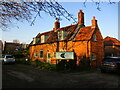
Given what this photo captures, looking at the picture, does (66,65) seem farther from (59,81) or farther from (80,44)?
(59,81)

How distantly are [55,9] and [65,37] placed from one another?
55.3 feet

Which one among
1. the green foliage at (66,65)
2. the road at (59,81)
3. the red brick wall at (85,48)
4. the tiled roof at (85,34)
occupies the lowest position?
the road at (59,81)

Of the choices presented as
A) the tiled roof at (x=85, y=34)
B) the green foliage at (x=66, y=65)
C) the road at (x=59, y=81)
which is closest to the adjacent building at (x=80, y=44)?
the tiled roof at (x=85, y=34)

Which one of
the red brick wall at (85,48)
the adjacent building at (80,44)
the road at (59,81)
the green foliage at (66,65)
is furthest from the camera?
the adjacent building at (80,44)

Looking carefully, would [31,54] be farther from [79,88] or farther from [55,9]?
[55,9]

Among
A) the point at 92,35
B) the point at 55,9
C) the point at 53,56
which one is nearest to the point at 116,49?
the point at 92,35

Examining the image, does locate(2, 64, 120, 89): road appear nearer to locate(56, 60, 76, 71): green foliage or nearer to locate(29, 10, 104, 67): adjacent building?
locate(56, 60, 76, 71): green foliage

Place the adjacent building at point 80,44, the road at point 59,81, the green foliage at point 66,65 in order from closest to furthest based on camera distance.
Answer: the road at point 59,81, the green foliage at point 66,65, the adjacent building at point 80,44

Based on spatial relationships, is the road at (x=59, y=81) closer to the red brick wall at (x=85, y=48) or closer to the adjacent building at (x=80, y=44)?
the adjacent building at (x=80, y=44)

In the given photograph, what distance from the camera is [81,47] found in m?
17.5

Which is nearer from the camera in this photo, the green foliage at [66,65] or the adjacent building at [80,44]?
the green foliage at [66,65]

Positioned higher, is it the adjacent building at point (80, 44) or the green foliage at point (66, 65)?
the adjacent building at point (80, 44)

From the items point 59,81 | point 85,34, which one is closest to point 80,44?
point 85,34

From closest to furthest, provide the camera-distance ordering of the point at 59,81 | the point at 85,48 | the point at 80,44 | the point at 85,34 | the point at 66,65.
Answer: the point at 59,81 → the point at 66,65 → the point at 85,48 → the point at 80,44 → the point at 85,34
